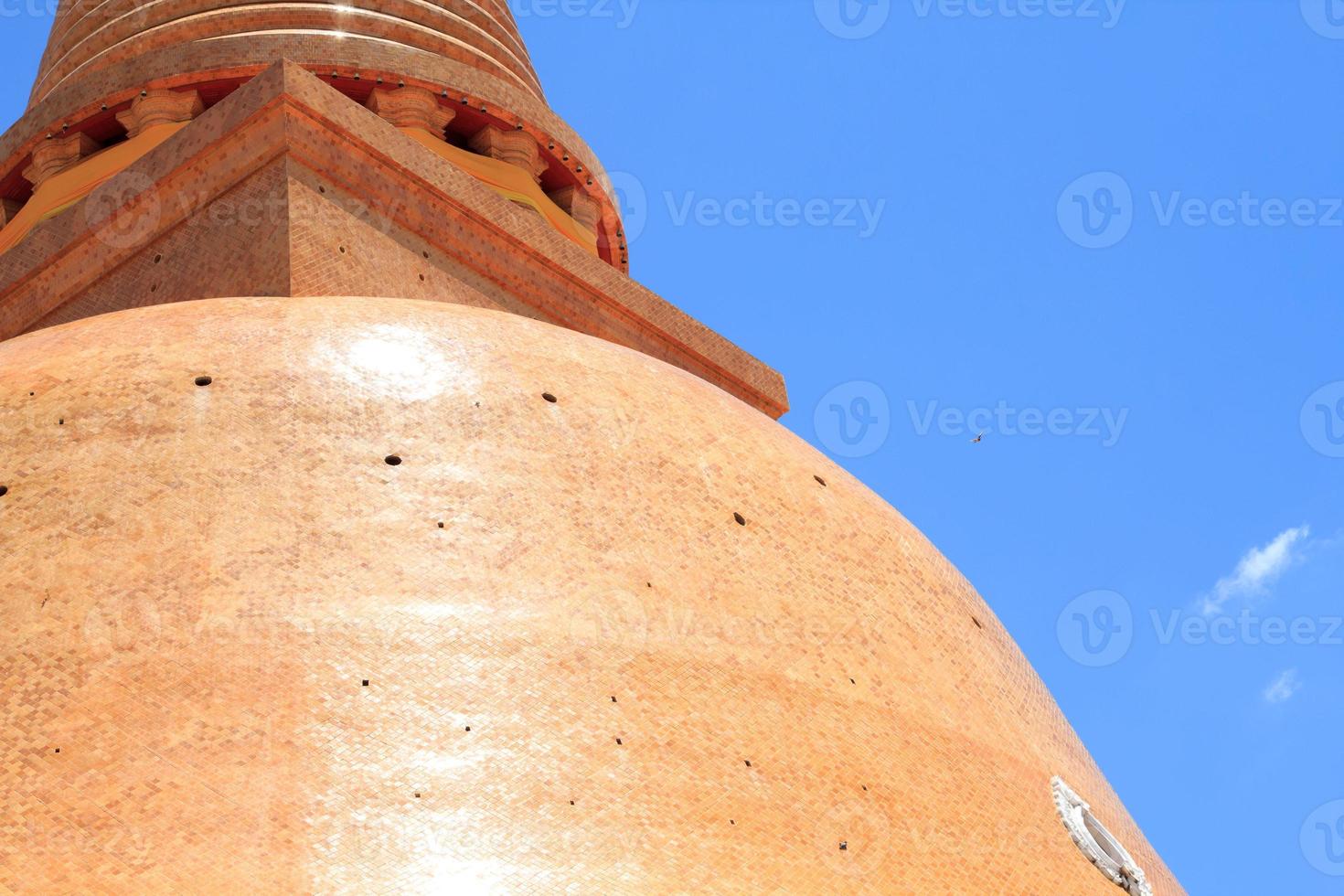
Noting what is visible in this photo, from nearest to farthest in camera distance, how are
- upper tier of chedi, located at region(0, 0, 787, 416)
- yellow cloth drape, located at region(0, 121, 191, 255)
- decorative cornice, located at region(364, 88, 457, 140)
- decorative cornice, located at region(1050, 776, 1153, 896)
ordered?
decorative cornice, located at region(1050, 776, 1153, 896), upper tier of chedi, located at region(0, 0, 787, 416), yellow cloth drape, located at region(0, 121, 191, 255), decorative cornice, located at region(364, 88, 457, 140)

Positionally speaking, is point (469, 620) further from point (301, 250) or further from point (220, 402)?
point (301, 250)

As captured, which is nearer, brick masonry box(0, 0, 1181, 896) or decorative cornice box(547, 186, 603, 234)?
brick masonry box(0, 0, 1181, 896)

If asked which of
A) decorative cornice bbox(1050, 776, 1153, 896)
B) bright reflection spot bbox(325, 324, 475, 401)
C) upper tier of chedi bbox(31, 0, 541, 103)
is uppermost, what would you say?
upper tier of chedi bbox(31, 0, 541, 103)

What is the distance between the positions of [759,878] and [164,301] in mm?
4523

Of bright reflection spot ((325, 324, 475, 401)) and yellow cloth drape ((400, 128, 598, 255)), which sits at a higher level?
yellow cloth drape ((400, 128, 598, 255))

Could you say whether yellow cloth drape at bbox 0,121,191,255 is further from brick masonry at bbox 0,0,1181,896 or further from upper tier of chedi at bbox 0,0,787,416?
brick masonry at bbox 0,0,1181,896

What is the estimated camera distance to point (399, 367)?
6.59 metres

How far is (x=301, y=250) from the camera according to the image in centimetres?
773

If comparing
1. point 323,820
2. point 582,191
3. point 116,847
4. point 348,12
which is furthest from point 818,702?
point 348,12

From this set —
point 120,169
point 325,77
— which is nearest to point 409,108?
point 325,77

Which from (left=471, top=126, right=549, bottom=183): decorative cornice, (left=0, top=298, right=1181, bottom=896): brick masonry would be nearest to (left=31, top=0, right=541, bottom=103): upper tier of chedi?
(left=471, top=126, right=549, bottom=183): decorative cornice

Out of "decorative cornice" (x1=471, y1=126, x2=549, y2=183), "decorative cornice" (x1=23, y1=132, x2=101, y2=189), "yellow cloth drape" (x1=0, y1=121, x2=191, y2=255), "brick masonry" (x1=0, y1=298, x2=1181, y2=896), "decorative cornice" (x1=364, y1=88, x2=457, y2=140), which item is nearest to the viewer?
"brick masonry" (x1=0, y1=298, x2=1181, y2=896)

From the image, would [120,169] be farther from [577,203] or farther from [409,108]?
[577,203]

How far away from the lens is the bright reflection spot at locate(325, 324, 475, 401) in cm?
645
